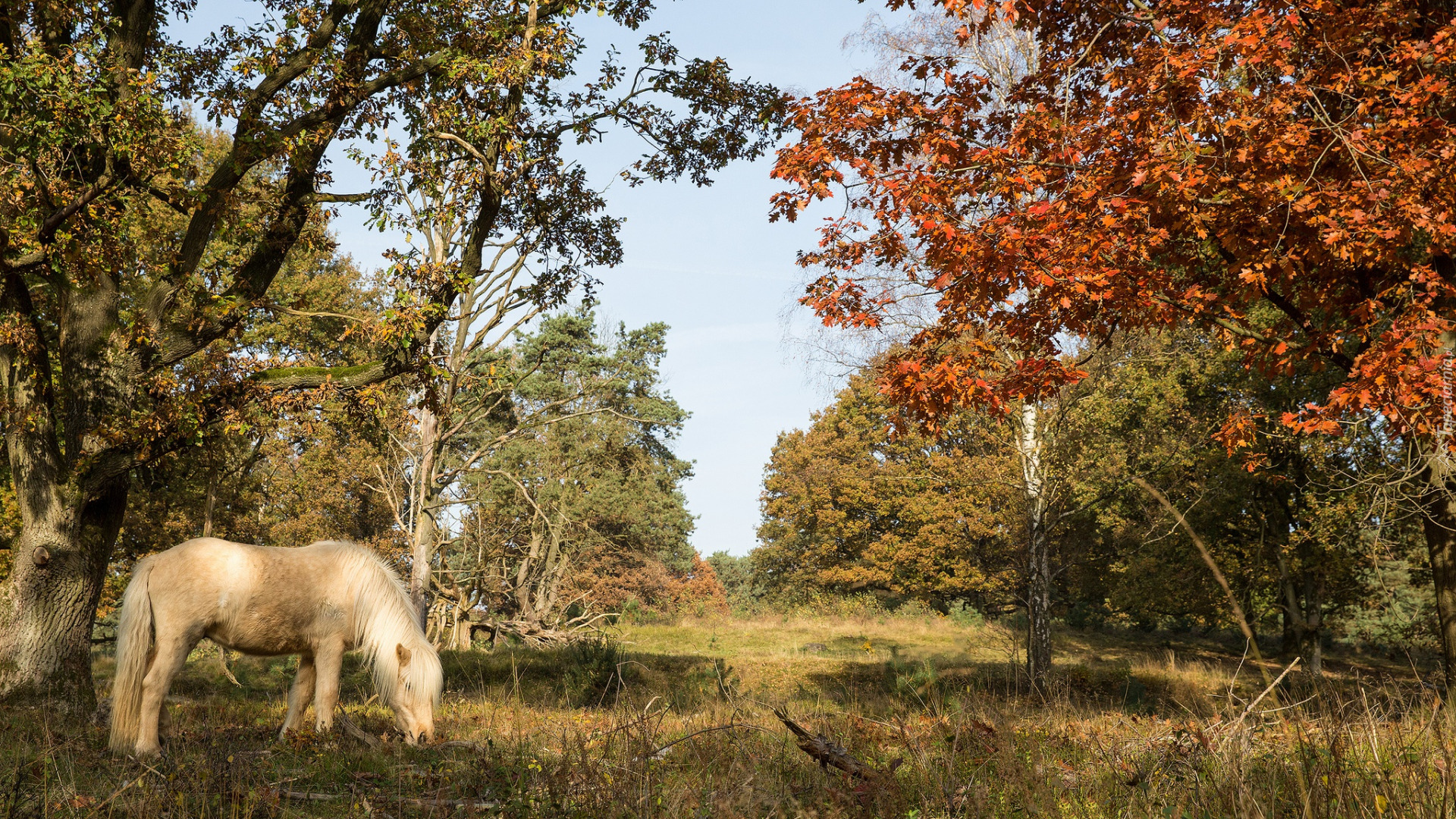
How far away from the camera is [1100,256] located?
25.9 feet

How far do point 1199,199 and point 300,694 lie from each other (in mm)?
8828

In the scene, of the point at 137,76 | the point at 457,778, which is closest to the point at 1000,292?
the point at 457,778

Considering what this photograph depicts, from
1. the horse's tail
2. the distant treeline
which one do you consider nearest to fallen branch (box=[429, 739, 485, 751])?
the horse's tail

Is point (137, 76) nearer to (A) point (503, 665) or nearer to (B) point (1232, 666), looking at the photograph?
(A) point (503, 665)

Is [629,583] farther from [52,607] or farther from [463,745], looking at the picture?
[463,745]

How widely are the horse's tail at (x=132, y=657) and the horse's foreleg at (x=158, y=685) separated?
48 millimetres

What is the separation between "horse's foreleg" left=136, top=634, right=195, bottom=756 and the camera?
20.9 ft

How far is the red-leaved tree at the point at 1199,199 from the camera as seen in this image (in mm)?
7141

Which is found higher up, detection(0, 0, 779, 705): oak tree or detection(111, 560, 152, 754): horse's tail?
detection(0, 0, 779, 705): oak tree

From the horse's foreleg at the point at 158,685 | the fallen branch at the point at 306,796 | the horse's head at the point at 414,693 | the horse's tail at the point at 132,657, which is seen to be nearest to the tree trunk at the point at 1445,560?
the horse's head at the point at 414,693

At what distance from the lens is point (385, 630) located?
24.5 ft

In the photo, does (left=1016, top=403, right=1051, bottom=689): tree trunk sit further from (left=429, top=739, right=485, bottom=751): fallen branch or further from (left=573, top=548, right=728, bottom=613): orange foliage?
(left=573, top=548, right=728, bottom=613): orange foliage

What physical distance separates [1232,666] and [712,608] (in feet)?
78.9

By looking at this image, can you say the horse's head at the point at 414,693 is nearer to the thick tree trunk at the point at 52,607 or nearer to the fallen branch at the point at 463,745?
the fallen branch at the point at 463,745
